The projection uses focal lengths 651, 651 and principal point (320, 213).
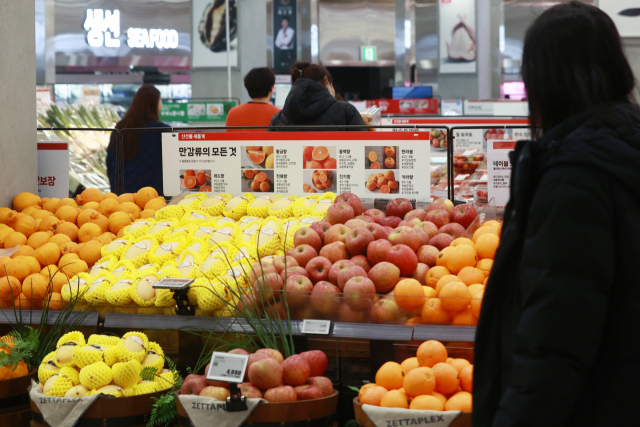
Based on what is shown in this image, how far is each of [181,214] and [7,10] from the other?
4.87 ft

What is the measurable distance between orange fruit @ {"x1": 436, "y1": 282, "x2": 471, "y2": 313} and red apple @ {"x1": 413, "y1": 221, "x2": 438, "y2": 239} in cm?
58

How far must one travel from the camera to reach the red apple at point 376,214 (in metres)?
2.98

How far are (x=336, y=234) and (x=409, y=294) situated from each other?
54 centimetres

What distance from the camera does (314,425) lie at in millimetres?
1970

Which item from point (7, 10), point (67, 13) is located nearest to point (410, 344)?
point (7, 10)

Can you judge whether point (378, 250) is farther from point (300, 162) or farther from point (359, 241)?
point (300, 162)

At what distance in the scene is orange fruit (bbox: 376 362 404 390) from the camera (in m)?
1.98

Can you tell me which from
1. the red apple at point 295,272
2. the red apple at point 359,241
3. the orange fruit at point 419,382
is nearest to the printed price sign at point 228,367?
the orange fruit at point 419,382

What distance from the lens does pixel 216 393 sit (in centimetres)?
194

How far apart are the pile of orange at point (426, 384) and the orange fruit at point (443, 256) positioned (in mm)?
541

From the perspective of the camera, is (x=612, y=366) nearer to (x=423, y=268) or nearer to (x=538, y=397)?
(x=538, y=397)

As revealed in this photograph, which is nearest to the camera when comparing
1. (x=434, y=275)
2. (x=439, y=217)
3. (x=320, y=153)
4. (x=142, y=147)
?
(x=434, y=275)

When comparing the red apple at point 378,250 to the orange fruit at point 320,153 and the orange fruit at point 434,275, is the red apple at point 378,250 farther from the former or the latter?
the orange fruit at point 320,153

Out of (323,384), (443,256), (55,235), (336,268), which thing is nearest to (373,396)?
(323,384)
